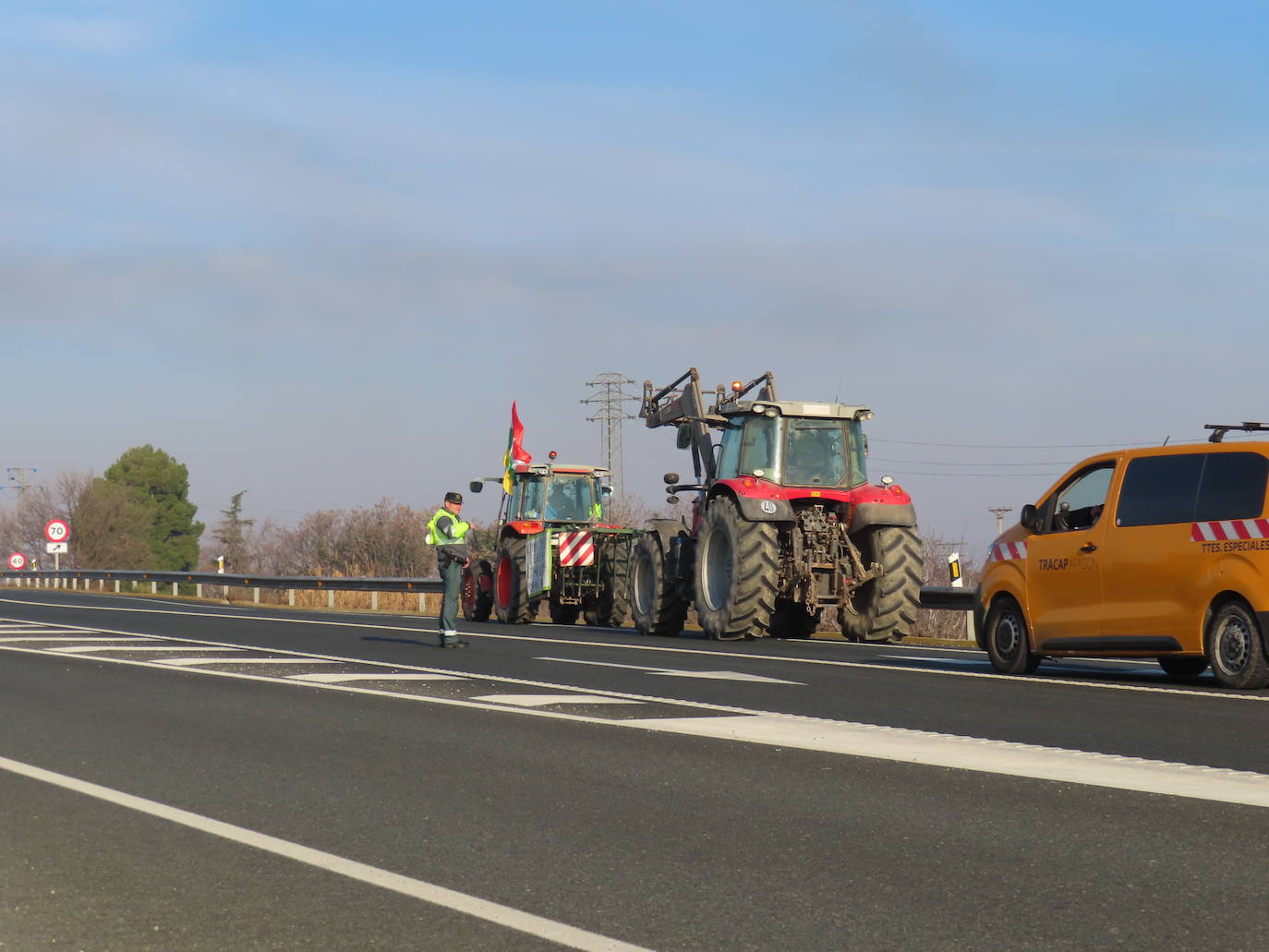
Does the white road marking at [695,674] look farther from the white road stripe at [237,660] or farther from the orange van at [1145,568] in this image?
the white road stripe at [237,660]

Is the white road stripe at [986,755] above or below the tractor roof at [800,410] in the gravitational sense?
below

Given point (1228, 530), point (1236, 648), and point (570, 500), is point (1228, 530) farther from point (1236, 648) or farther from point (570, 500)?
point (570, 500)

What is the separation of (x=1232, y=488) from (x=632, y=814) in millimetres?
7145

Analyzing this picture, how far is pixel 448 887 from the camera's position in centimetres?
577

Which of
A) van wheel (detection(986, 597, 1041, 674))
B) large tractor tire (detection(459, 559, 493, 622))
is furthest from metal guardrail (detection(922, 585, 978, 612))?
large tractor tire (detection(459, 559, 493, 622))

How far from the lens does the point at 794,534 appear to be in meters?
20.1

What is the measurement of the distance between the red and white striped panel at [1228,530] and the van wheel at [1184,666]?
77.7 inches

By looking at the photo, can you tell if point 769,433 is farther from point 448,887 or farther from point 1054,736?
point 448,887

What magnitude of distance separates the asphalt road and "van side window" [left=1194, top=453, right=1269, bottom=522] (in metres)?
Result: 1.39

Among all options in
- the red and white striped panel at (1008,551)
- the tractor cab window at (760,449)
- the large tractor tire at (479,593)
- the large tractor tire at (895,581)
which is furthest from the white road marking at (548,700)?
the large tractor tire at (479,593)

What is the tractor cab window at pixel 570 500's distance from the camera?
28.3 metres

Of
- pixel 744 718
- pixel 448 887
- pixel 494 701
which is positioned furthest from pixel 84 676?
pixel 448 887

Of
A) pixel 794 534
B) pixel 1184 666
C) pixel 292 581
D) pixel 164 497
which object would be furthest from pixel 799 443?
pixel 164 497

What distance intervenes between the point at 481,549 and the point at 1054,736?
42.5 m
